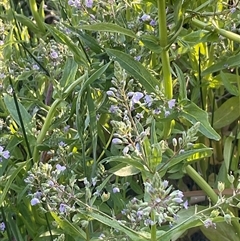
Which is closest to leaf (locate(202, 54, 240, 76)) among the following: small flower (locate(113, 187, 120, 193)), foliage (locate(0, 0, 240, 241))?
foliage (locate(0, 0, 240, 241))

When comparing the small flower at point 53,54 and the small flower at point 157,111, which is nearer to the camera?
the small flower at point 157,111

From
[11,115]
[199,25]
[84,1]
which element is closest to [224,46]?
[199,25]

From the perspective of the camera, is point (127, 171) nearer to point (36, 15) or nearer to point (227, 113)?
point (227, 113)

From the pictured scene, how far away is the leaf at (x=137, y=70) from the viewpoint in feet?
2.31

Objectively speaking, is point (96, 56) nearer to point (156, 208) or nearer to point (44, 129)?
point (44, 129)

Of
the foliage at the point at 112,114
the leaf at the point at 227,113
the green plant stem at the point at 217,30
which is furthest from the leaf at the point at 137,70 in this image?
the leaf at the point at 227,113

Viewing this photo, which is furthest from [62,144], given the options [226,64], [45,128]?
[226,64]

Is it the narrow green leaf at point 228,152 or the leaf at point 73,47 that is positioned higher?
the leaf at point 73,47

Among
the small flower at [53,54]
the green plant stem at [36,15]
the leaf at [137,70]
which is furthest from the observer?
the green plant stem at [36,15]

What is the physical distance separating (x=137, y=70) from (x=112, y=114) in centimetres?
10

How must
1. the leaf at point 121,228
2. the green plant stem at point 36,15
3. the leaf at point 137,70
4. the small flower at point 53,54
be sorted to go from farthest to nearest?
the green plant stem at point 36,15, the small flower at point 53,54, the leaf at point 137,70, the leaf at point 121,228

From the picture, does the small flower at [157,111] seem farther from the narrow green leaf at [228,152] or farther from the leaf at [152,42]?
the narrow green leaf at [228,152]

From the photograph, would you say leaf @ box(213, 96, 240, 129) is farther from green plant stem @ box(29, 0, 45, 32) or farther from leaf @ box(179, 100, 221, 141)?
green plant stem @ box(29, 0, 45, 32)

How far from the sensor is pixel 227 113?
2.97 feet
